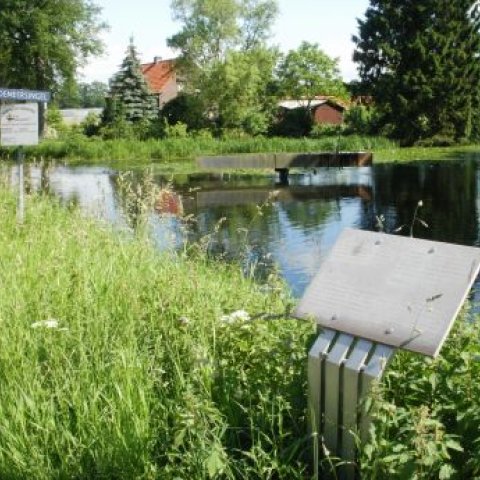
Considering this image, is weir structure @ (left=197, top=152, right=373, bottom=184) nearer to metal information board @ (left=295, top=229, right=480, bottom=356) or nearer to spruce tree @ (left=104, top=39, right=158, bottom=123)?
metal information board @ (left=295, top=229, right=480, bottom=356)

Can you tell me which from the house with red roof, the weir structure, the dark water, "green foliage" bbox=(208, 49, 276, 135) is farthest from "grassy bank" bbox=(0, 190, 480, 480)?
the house with red roof

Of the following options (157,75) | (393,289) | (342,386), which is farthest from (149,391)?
(157,75)

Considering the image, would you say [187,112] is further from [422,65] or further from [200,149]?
[422,65]

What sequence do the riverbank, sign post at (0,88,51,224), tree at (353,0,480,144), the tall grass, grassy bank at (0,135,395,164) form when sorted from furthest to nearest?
tree at (353,0,480,144) → grassy bank at (0,135,395,164) → the riverbank → sign post at (0,88,51,224) → the tall grass

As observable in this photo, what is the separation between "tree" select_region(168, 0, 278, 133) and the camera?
170ft

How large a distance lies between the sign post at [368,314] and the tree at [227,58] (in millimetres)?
49229

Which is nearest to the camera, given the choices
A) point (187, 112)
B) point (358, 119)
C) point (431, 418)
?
point (431, 418)

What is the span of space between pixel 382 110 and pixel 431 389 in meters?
40.3

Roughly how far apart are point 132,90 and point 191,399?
4971 centimetres

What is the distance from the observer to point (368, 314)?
2.54 metres

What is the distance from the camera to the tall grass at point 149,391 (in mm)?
2646

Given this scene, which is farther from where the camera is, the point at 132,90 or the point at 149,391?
the point at 132,90

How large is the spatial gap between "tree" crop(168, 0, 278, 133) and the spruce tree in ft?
14.1

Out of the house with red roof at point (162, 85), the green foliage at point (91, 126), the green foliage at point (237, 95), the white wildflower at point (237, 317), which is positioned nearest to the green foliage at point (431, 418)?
the white wildflower at point (237, 317)
